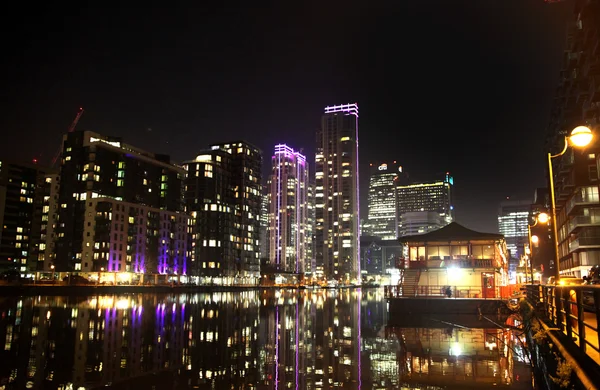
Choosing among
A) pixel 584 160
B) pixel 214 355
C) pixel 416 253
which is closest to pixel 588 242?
pixel 584 160

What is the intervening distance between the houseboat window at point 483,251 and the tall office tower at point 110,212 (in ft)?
359

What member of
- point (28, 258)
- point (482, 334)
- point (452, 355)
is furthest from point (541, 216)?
point (28, 258)

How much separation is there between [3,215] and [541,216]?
570 ft

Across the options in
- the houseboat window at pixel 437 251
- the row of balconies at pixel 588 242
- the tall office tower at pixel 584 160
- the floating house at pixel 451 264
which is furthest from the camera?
the row of balconies at pixel 588 242

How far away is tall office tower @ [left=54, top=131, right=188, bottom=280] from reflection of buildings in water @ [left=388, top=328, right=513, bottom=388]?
121891 millimetres

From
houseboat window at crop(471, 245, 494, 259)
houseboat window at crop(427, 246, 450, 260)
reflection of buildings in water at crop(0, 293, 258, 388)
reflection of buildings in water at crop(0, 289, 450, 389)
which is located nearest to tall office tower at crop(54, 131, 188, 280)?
houseboat window at crop(427, 246, 450, 260)

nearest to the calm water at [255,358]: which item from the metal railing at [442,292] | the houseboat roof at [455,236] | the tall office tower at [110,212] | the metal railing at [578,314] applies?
the metal railing at [578,314]

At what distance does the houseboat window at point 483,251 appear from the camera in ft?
159

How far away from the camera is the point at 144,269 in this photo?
147 meters


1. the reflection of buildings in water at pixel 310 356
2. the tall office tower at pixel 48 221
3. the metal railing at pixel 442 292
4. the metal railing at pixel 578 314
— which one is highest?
the tall office tower at pixel 48 221

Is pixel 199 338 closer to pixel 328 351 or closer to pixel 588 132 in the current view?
pixel 328 351

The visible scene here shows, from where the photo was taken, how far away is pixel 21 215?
16638 centimetres

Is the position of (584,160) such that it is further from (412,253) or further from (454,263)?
(412,253)

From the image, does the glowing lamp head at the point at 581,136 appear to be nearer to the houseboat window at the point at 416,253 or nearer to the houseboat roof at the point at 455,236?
the houseboat roof at the point at 455,236
